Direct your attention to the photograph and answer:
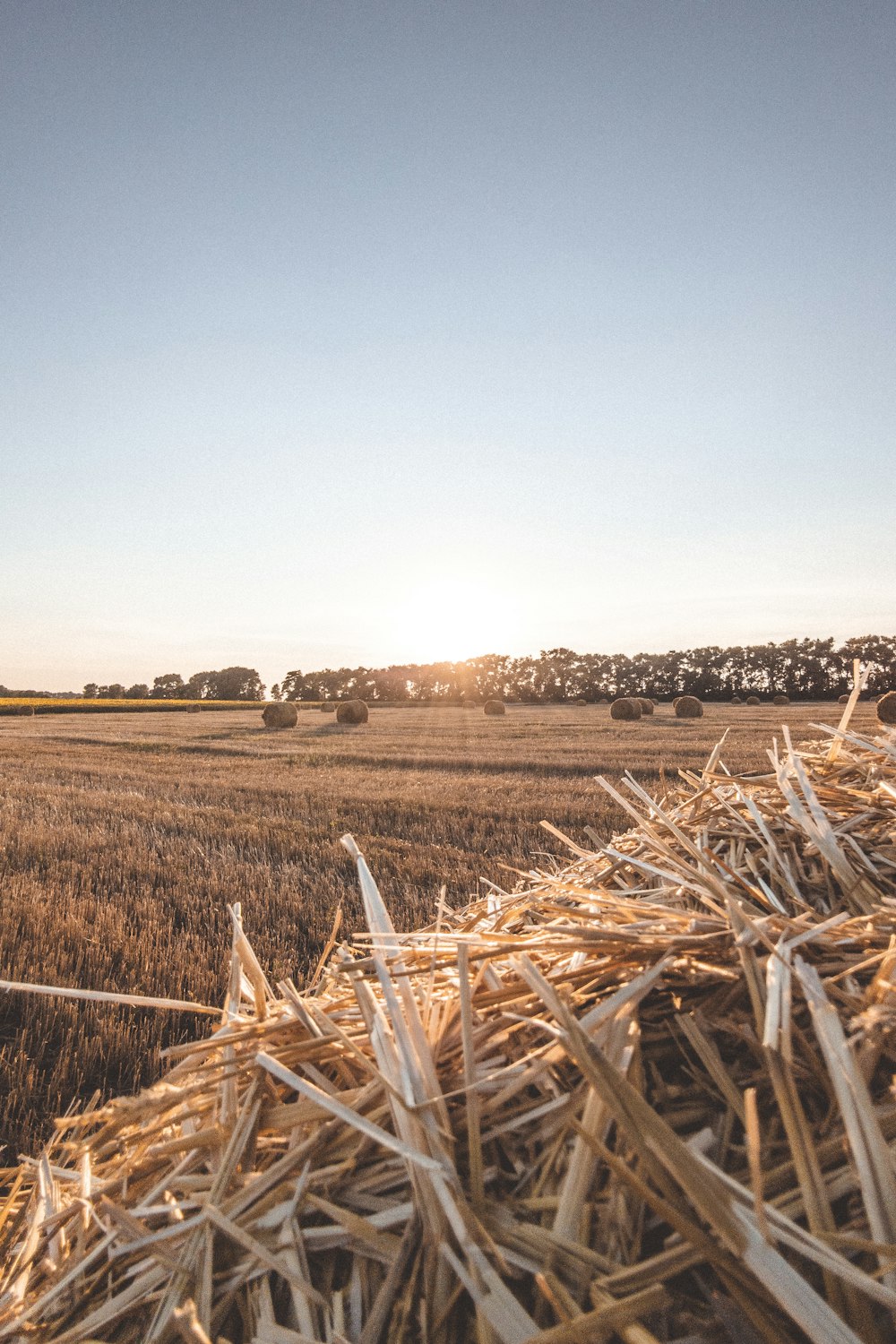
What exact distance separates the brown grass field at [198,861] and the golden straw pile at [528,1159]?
3.86 feet

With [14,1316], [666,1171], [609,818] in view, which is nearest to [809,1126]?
[666,1171]

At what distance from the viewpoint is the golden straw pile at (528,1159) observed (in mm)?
864

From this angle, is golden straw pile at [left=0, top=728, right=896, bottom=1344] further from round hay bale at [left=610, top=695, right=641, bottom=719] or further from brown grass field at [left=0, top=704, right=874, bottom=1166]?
round hay bale at [left=610, top=695, right=641, bottom=719]

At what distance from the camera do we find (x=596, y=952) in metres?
1.36

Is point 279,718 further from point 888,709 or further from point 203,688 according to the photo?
point 203,688

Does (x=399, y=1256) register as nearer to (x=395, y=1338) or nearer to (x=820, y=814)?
(x=395, y=1338)

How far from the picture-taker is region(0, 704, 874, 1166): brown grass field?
3.62 meters

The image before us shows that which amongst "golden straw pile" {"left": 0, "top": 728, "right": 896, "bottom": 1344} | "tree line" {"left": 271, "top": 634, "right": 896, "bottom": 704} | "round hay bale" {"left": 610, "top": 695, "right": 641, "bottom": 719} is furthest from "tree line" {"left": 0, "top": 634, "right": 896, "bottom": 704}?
"golden straw pile" {"left": 0, "top": 728, "right": 896, "bottom": 1344}

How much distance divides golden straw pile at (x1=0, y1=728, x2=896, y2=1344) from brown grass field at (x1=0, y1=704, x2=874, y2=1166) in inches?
46.4

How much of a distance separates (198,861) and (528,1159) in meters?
6.55

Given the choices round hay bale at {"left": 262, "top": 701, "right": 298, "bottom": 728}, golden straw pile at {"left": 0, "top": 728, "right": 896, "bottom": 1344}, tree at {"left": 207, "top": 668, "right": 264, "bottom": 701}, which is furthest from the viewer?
tree at {"left": 207, "top": 668, "right": 264, "bottom": 701}

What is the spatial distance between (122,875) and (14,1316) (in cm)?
563

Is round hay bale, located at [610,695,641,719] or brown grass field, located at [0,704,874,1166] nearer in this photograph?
brown grass field, located at [0,704,874,1166]

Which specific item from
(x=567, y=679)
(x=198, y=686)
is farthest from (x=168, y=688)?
(x=567, y=679)
